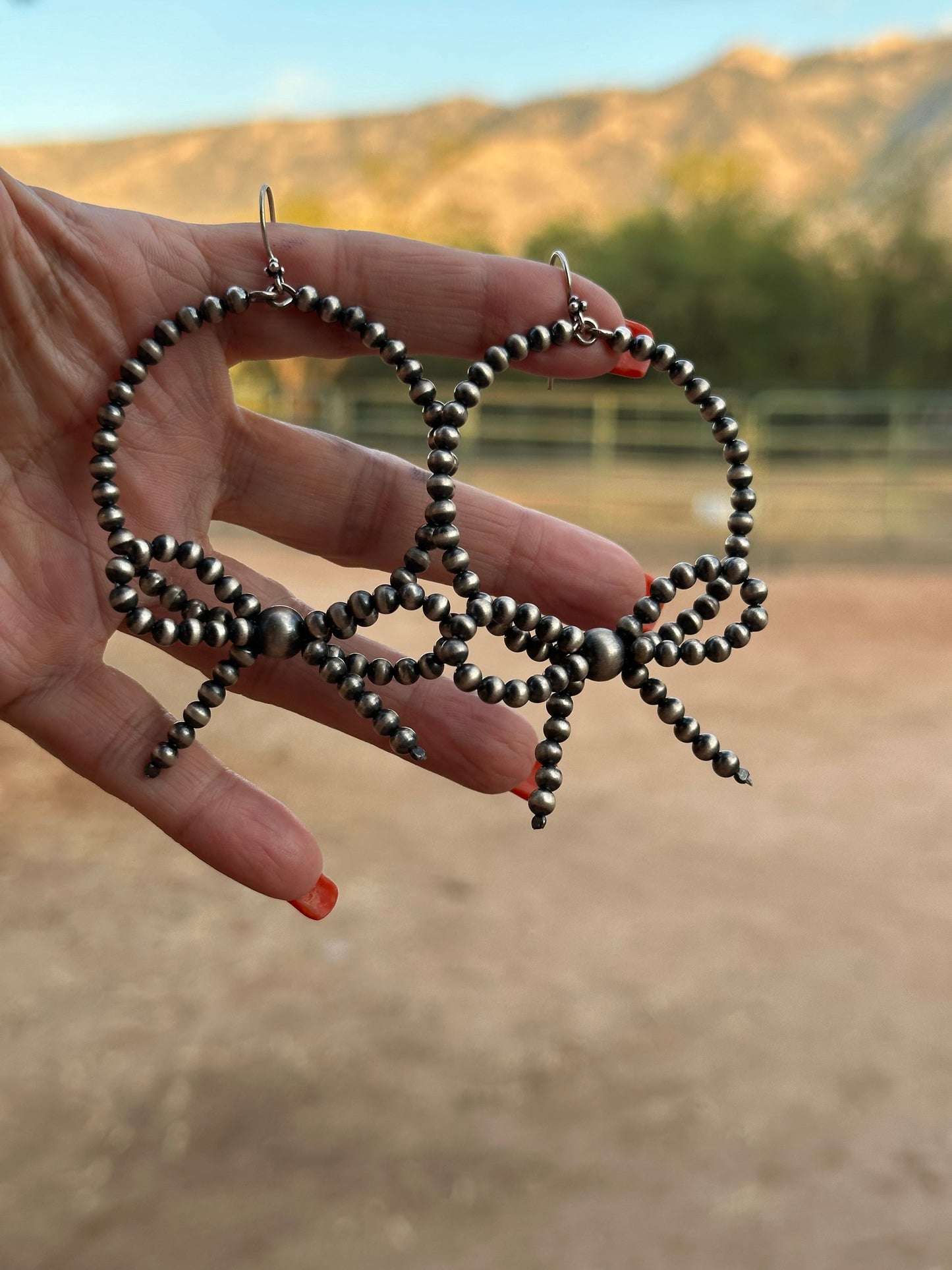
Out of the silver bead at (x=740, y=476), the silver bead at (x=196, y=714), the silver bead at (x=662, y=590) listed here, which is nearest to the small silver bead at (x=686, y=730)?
the silver bead at (x=662, y=590)

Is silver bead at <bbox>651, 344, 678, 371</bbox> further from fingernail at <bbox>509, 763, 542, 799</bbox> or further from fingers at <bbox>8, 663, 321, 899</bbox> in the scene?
fingers at <bbox>8, 663, 321, 899</bbox>

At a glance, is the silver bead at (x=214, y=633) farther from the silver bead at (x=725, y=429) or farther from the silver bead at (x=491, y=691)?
the silver bead at (x=725, y=429)

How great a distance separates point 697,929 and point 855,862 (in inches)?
23.5

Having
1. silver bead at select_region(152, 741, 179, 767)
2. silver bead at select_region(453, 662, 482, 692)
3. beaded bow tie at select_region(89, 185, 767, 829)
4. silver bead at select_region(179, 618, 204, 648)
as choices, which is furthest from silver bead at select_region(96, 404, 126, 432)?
silver bead at select_region(453, 662, 482, 692)

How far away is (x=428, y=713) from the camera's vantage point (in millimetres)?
1314

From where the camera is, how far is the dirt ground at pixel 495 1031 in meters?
1.83

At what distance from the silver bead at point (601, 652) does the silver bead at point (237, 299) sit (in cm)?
46

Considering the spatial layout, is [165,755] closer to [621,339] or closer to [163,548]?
[163,548]

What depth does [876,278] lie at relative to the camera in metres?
15.4

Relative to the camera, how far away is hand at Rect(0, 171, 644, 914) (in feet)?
4.05

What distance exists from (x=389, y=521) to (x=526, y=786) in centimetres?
35

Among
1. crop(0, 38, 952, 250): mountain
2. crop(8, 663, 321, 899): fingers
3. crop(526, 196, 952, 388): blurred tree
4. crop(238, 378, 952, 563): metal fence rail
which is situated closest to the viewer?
crop(8, 663, 321, 899): fingers

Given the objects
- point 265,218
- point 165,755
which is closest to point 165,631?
point 165,755

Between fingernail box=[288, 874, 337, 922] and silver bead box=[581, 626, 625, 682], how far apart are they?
38cm
